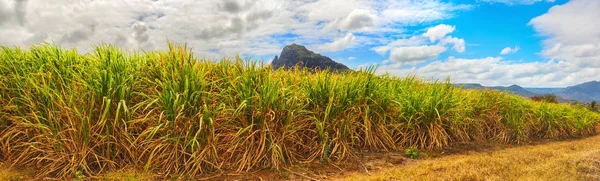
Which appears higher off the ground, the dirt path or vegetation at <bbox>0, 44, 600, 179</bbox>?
vegetation at <bbox>0, 44, 600, 179</bbox>

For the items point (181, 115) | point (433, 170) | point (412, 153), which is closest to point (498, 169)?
point (433, 170)

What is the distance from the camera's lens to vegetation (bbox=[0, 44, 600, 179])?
4820mm

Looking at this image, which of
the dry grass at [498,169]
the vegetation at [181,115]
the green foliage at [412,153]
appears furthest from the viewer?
the green foliage at [412,153]

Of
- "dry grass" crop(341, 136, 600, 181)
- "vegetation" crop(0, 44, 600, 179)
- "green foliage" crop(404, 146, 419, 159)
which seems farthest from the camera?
"green foliage" crop(404, 146, 419, 159)

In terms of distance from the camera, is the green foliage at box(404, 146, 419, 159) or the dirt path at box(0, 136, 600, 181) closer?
the dirt path at box(0, 136, 600, 181)

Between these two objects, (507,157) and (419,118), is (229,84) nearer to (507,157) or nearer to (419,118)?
(419,118)

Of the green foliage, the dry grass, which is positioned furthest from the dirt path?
the green foliage

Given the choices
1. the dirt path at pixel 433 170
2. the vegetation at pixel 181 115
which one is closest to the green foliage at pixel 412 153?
the dirt path at pixel 433 170

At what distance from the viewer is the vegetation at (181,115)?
4.82m

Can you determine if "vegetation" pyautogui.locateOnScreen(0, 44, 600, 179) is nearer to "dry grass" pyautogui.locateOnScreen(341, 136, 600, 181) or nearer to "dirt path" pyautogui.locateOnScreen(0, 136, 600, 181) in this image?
"dirt path" pyautogui.locateOnScreen(0, 136, 600, 181)

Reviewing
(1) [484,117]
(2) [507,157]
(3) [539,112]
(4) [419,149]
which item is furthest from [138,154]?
(3) [539,112]

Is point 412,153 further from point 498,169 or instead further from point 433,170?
point 498,169

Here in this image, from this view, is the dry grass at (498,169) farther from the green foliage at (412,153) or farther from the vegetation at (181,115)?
the vegetation at (181,115)

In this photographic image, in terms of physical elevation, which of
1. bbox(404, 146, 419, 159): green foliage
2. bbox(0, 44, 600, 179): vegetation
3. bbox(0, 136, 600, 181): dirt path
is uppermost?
bbox(0, 44, 600, 179): vegetation
